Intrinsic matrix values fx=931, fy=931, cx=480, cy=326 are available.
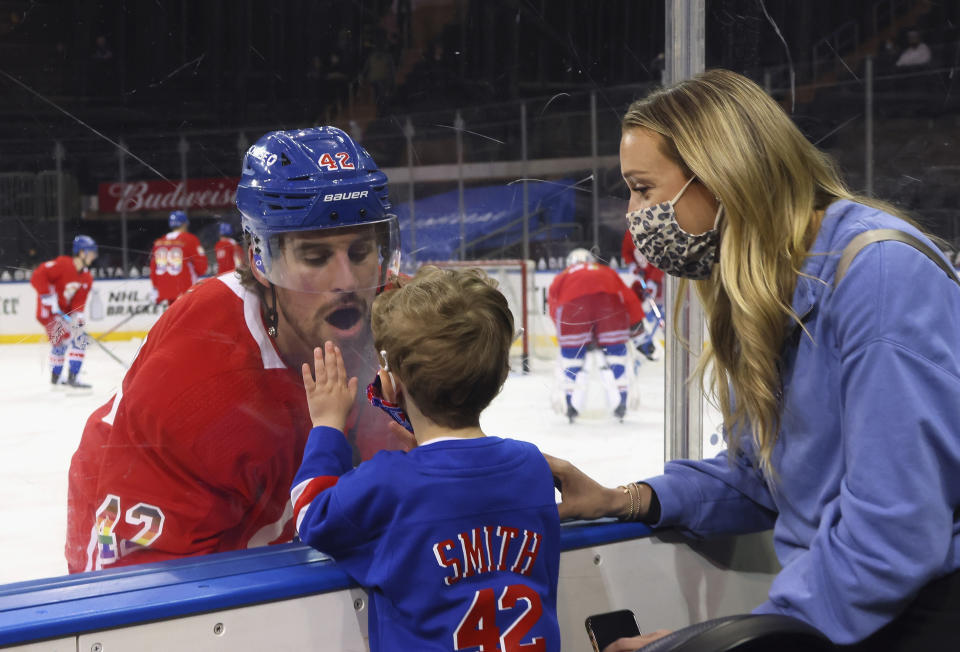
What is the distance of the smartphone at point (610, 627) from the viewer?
123 cm

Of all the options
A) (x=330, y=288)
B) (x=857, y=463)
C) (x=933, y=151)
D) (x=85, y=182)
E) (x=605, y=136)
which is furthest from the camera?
(x=933, y=151)

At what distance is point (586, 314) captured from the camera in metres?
1.55

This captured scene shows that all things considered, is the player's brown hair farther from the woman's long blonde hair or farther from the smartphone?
the smartphone

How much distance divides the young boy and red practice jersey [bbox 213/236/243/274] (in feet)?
0.77

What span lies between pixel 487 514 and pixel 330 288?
0.39 metres

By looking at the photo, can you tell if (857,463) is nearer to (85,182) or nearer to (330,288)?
(330,288)

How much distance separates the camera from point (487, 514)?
3.33ft

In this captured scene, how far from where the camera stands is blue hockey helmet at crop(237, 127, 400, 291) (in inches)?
45.1

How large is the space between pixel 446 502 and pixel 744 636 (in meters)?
0.40

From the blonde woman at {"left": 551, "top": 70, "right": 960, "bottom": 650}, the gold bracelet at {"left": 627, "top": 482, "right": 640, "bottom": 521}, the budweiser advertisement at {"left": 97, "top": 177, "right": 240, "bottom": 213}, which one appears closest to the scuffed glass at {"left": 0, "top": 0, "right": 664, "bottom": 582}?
the budweiser advertisement at {"left": 97, "top": 177, "right": 240, "bottom": 213}

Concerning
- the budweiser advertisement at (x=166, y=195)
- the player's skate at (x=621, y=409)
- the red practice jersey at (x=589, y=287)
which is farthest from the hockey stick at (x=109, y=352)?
the player's skate at (x=621, y=409)

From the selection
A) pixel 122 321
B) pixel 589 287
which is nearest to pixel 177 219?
pixel 122 321

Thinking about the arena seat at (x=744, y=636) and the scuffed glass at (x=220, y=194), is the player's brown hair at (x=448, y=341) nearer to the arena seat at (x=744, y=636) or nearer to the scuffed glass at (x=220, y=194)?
the scuffed glass at (x=220, y=194)

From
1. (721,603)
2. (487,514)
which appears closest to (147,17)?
(487,514)
